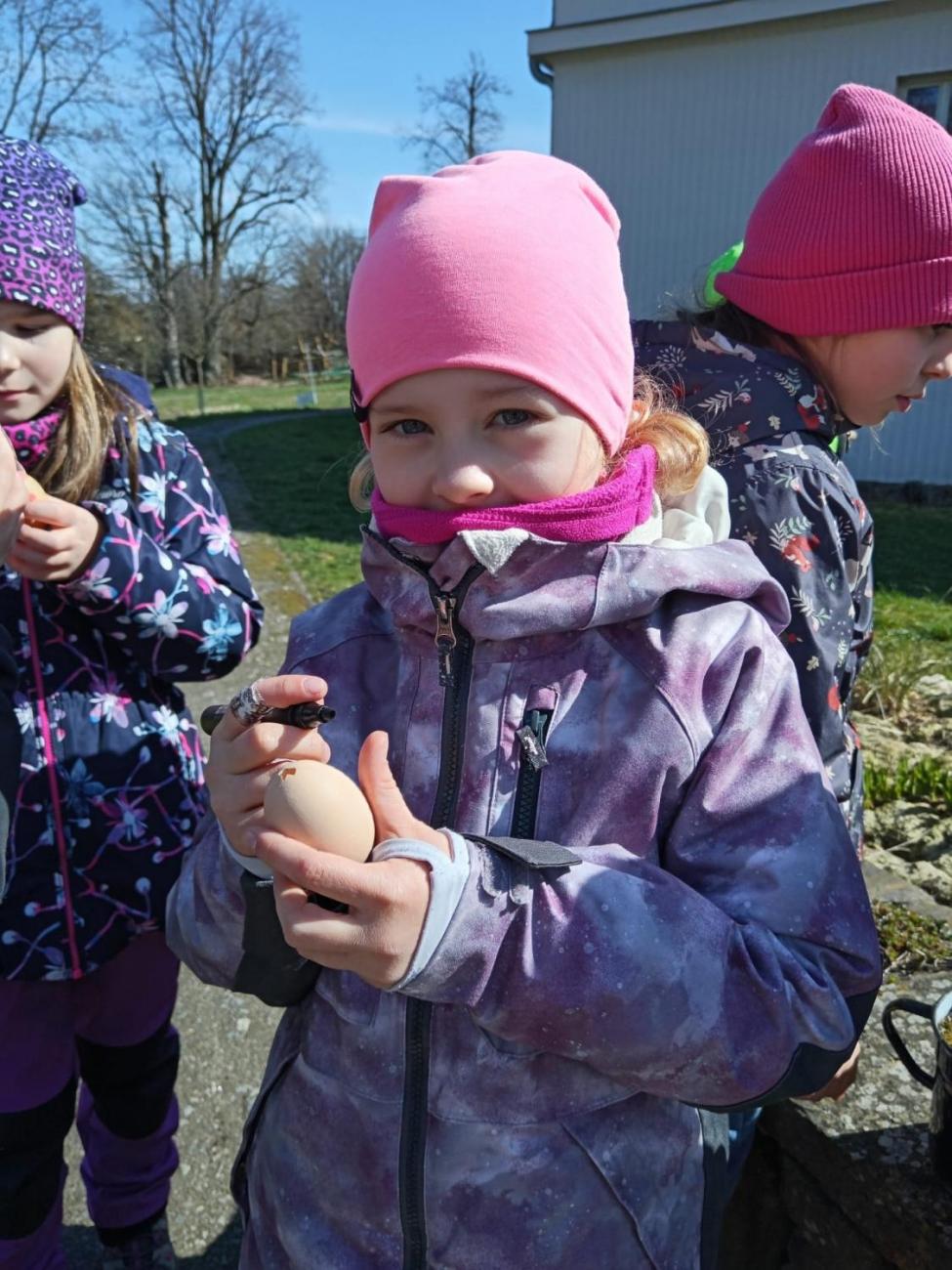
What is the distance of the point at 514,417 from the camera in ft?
4.39

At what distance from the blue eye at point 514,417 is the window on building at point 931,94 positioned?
1179 centimetres

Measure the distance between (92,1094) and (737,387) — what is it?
6.51 feet

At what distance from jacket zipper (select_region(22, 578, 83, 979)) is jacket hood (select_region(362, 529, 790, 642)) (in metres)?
0.96

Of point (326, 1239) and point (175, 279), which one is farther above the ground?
point (175, 279)

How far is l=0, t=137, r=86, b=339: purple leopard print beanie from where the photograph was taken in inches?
74.9

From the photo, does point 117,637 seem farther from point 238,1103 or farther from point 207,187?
point 207,187

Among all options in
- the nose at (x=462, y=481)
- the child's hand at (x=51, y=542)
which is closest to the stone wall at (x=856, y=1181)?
the nose at (x=462, y=481)

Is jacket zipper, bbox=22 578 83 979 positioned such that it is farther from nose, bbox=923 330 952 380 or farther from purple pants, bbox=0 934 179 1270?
nose, bbox=923 330 952 380

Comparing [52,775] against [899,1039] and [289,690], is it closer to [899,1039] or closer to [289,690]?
[289,690]

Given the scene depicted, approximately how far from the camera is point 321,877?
1.05 metres

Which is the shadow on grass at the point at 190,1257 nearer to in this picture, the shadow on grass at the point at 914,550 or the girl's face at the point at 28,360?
the girl's face at the point at 28,360

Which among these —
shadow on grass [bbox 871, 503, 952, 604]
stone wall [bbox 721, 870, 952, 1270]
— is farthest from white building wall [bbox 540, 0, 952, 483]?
stone wall [bbox 721, 870, 952, 1270]

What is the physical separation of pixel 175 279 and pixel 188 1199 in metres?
38.8

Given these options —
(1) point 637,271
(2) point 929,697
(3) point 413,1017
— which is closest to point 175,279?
(1) point 637,271
